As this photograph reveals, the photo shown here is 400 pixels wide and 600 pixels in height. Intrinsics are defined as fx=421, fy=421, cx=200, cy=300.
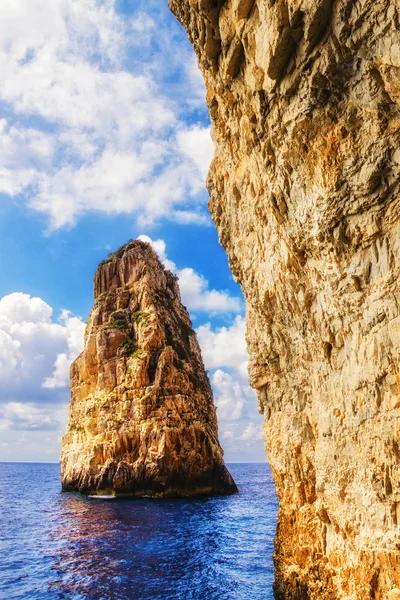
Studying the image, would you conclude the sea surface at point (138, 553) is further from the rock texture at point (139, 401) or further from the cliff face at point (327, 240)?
the rock texture at point (139, 401)

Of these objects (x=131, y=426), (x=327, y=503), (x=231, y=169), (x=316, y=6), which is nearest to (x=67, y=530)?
(x=131, y=426)

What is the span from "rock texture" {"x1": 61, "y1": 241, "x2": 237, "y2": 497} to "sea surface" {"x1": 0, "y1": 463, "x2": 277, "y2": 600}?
650 cm

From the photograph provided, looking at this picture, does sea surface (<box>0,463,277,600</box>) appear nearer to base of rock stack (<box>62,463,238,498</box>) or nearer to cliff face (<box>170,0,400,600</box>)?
base of rock stack (<box>62,463,238,498</box>)

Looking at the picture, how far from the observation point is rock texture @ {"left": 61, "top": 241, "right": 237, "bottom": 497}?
4847 centimetres

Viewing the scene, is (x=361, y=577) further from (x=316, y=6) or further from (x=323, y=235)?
(x=316, y=6)

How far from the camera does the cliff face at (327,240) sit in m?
8.83

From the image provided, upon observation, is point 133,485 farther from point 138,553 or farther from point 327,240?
point 327,240

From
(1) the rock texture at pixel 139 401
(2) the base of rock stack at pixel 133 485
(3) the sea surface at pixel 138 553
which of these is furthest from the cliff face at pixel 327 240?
(1) the rock texture at pixel 139 401

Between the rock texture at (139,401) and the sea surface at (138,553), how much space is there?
6502mm

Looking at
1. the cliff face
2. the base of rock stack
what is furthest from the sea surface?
the cliff face

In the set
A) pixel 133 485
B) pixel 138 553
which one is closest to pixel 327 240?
pixel 138 553

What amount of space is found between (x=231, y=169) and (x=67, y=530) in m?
28.8

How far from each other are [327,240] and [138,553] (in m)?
21.8

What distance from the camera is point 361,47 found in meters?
8.55
